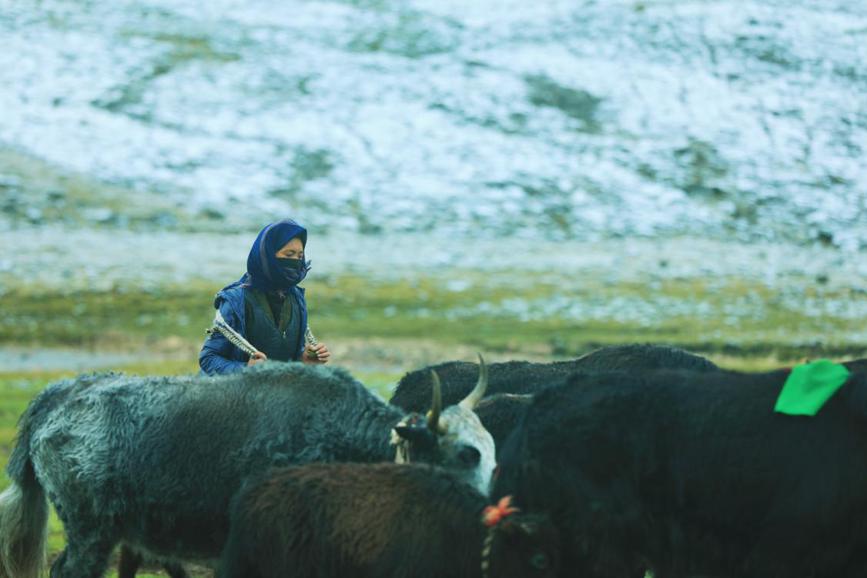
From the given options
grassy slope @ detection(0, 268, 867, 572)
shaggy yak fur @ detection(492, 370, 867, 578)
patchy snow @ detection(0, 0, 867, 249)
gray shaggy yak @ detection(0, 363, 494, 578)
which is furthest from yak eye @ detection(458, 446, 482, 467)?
patchy snow @ detection(0, 0, 867, 249)

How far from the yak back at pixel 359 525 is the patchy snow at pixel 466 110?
6652 cm

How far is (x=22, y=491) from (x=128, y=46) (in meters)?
90.7

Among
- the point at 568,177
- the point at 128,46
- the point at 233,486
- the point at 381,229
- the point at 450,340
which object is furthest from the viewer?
the point at 128,46

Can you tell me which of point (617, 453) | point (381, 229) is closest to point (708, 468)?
point (617, 453)

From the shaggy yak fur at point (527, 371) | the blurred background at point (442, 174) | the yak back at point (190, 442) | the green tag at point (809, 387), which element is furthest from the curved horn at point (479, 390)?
the blurred background at point (442, 174)

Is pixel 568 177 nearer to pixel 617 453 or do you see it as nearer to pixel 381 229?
pixel 381 229

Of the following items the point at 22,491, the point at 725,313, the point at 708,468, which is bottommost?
the point at 725,313

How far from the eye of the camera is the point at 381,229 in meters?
74.9

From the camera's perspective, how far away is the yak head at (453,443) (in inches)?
301

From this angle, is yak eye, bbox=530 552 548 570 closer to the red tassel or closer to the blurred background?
the red tassel

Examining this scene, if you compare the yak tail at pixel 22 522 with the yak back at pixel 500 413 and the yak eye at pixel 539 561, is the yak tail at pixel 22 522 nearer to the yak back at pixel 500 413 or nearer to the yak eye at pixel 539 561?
the yak back at pixel 500 413

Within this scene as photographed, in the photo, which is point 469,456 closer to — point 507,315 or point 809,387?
point 809,387

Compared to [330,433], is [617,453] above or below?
above

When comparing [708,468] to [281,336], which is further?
[281,336]
